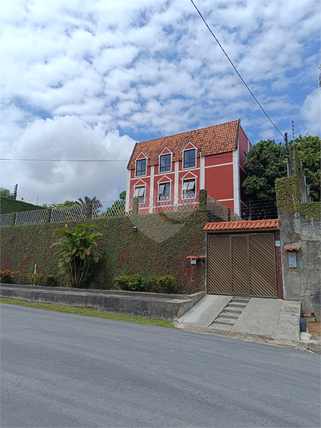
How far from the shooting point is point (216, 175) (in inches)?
922

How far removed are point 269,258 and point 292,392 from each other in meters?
6.94

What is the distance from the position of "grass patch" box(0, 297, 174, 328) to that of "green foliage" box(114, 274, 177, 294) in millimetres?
1933

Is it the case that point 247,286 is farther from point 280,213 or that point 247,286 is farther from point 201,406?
point 201,406

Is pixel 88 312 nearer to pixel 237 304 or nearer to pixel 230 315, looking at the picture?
pixel 230 315

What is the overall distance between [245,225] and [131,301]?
4.97 metres

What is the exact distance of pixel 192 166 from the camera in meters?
24.9

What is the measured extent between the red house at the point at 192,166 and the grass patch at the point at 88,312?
1053 cm

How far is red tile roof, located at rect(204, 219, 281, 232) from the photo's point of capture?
1038 centimetres

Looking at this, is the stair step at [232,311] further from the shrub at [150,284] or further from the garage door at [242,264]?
the shrub at [150,284]

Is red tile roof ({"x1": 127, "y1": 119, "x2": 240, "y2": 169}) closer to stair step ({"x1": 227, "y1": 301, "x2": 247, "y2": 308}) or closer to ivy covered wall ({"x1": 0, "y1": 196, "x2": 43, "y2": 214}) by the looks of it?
ivy covered wall ({"x1": 0, "y1": 196, "x2": 43, "y2": 214})

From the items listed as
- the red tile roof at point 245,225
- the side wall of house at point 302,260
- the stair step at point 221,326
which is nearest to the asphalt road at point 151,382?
the stair step at point 221,326

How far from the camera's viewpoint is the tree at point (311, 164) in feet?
67.9

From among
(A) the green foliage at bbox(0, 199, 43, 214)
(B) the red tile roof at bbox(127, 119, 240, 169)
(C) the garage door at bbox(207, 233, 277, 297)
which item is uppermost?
(B) the red tile roof at bbox(127, 119, 240, 169)

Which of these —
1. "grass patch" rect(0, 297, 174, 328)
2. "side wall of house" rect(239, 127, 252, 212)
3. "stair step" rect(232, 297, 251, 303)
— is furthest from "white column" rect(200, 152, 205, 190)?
"grass patch" rect(0, 297, 174, 328)
